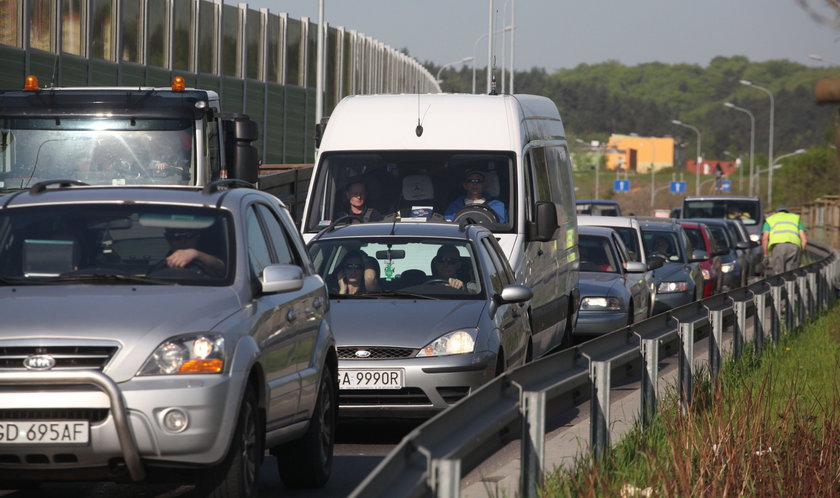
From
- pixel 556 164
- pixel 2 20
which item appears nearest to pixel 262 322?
pixel 556 164

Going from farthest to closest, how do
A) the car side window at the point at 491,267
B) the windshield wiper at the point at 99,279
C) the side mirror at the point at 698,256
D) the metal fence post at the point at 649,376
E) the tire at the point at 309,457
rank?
1. the side mirror at the point at 698,256
2. the car side window at the point at 491,267
3. the metal fence post at the point at 649,376
4. the tire at the point at 309,457
5. the windshield wiper at the point at 99,279

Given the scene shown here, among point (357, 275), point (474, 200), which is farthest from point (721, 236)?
point (357, 275)

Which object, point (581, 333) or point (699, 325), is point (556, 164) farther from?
point (699, 325)

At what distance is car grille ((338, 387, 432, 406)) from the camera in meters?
10.4

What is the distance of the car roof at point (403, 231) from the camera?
12.1 m

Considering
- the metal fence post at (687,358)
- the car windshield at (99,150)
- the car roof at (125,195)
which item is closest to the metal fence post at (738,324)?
the metal fence post at (687,358)

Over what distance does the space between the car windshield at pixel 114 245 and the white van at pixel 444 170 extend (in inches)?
256

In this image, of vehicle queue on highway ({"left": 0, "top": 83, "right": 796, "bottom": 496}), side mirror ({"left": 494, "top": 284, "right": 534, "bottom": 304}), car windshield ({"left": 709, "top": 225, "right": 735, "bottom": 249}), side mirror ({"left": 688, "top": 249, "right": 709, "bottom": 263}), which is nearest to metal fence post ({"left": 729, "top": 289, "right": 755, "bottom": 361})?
vehicle queue on highway ({"left": 0, "top": 83, "right": 796, "bottom": 496})

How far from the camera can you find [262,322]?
734cm

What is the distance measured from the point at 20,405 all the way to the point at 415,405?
169 inches

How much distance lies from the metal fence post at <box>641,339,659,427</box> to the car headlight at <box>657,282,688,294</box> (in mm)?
14151

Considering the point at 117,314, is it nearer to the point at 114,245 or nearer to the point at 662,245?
the point at 114,245

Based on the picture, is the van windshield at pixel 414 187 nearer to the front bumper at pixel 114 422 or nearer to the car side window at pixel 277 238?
the car side window at pixel 277 238

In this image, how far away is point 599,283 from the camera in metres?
19.0
